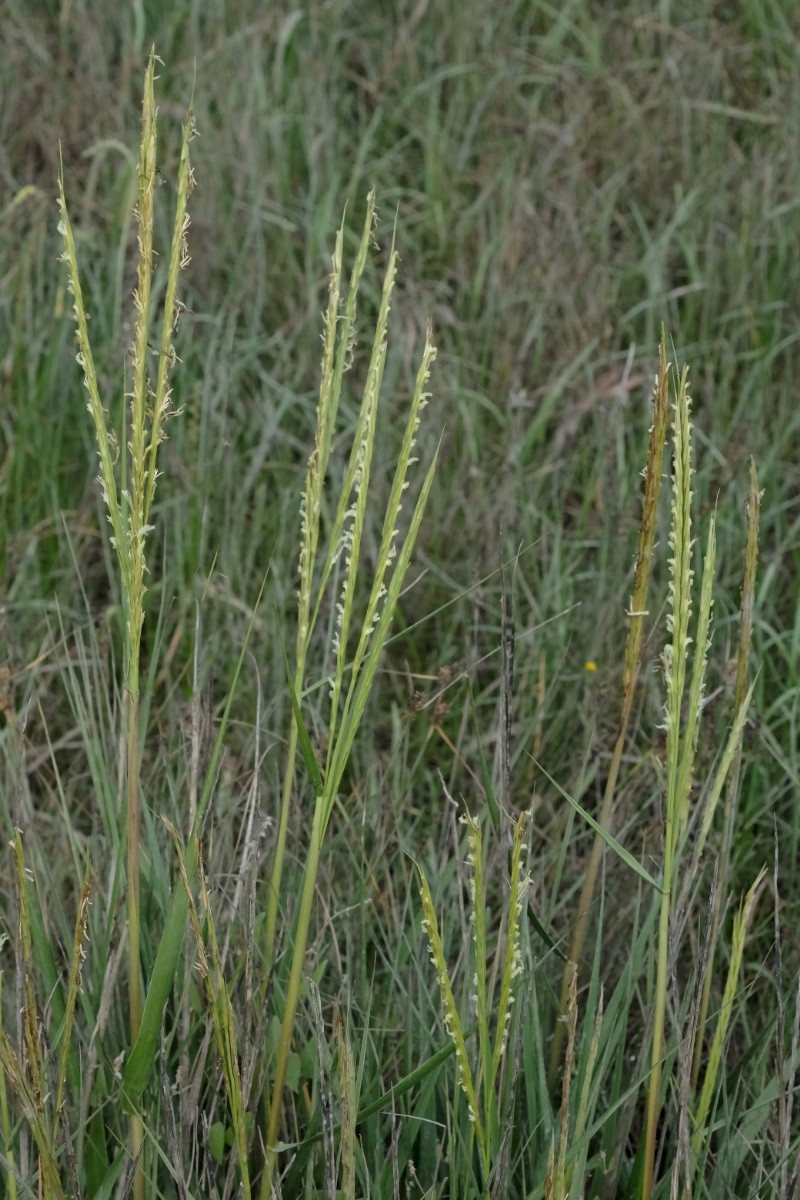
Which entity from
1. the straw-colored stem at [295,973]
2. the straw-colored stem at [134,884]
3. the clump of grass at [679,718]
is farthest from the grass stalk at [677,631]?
the straw-colored stem at [134,884]

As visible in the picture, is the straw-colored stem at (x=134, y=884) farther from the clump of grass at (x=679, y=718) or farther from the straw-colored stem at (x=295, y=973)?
the clump of grass at (x=679, y=718)

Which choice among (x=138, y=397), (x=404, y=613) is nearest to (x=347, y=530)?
(x=138, y=397)

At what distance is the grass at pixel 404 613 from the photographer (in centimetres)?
95

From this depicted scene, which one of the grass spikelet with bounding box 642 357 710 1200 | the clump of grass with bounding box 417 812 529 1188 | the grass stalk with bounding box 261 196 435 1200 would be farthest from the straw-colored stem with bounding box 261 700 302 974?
the grass spikelet with bounding box 642 357 710 1200

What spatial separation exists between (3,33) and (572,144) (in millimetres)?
1429

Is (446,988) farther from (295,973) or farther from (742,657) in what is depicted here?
(742,657)

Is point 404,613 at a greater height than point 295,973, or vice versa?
point 295,973

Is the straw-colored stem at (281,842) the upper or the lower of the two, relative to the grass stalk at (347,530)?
lower

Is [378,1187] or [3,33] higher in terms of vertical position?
[3,33]

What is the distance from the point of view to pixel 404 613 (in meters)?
2.28

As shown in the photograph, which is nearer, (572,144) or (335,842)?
(335,842)

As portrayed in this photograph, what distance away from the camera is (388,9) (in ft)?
12.0

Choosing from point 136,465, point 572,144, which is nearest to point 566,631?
point 136,465

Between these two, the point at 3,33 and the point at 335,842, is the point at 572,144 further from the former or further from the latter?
the point at 335,842
